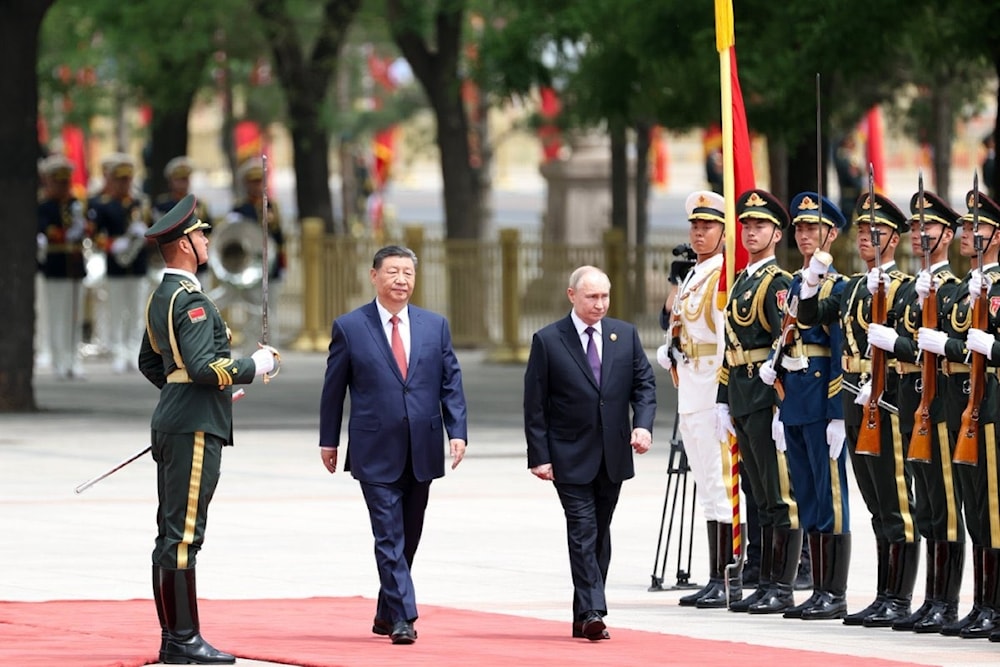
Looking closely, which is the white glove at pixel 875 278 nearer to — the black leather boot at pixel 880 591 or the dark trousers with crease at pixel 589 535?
the black leather boot at pixel 880 591

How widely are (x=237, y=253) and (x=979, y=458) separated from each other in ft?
66.0

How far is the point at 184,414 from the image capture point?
11180 mm

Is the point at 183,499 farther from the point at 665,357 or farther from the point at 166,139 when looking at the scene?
the point at 166,139

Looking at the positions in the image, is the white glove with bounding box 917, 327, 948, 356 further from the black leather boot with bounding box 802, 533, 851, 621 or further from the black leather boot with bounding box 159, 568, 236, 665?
the black leather boot with bounding box 159, 568, 236, 665

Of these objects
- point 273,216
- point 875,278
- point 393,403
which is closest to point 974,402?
point 875,278

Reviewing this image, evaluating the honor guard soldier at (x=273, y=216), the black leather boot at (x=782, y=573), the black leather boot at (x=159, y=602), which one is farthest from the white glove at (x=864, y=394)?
the honor guard soldier at (x=273, y=216)

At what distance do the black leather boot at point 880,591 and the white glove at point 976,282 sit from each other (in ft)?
4.73

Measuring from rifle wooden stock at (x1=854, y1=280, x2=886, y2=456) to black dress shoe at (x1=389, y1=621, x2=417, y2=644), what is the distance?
7.71 ft

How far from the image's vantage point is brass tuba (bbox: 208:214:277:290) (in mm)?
30703

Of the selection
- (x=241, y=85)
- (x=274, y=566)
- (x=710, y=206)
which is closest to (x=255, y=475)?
(x=274, y=566)

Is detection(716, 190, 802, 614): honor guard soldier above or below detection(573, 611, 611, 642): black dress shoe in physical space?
above

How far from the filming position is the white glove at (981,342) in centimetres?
1145

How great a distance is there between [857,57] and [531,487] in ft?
21.3

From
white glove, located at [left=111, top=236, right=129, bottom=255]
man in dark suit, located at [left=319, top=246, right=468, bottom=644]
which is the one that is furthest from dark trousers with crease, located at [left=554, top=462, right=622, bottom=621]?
white glove, located at [left=111, top=236, right=129, bottom=255]
